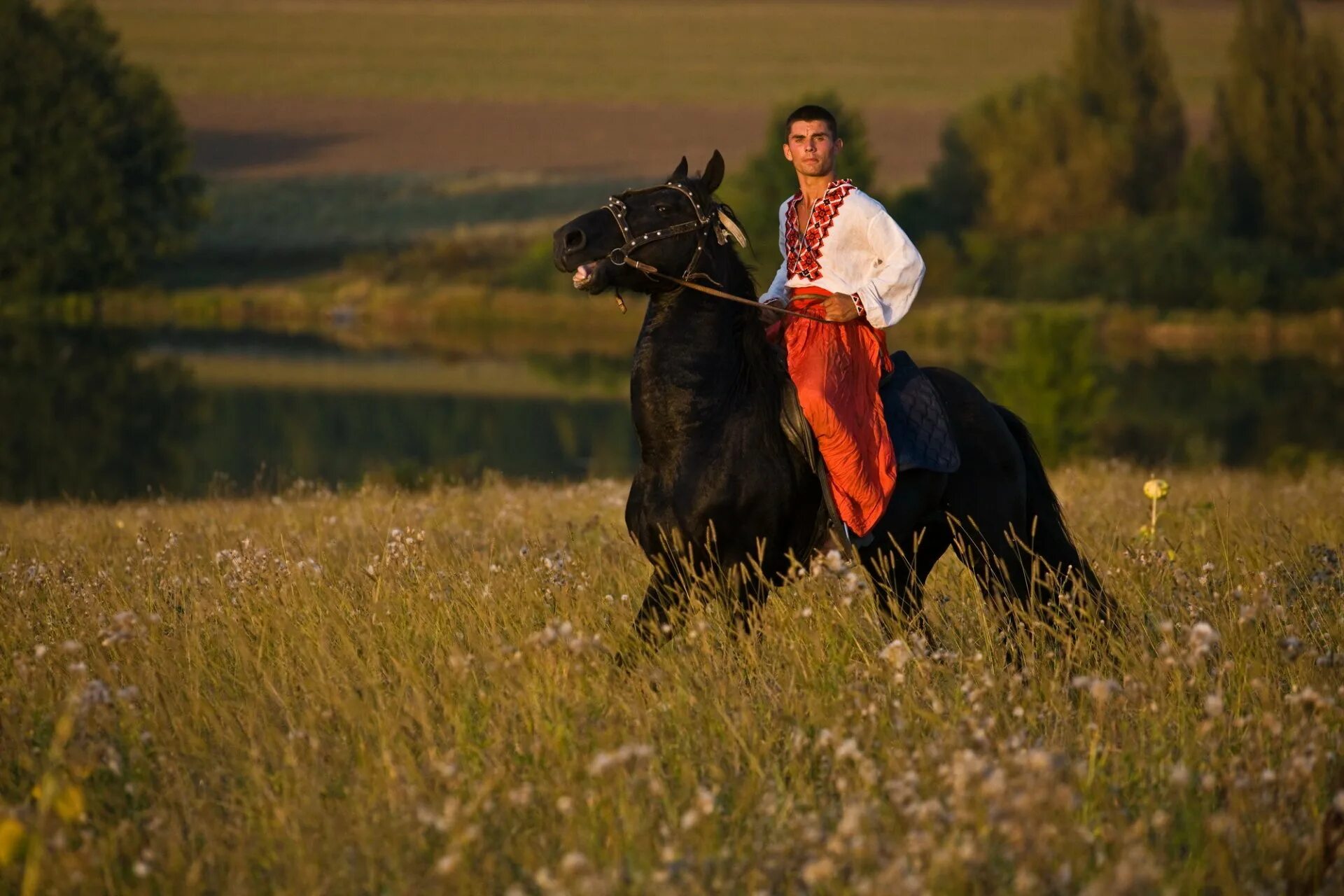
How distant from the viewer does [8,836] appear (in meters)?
3.84

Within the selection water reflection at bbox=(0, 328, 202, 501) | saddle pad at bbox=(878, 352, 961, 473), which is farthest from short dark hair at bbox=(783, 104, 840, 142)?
water reflection at bbox=(0, 328, 202, 501)

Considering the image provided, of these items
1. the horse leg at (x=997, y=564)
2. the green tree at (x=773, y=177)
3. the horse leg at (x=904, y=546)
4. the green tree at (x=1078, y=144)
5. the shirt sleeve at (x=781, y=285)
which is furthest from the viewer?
the green tree at (x=1078, y=144)

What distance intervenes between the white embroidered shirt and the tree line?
60416mm

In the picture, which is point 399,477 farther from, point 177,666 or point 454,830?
point 454,830

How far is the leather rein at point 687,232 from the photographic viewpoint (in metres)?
6.38

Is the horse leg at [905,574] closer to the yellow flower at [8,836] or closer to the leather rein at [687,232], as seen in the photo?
the leather rein at [687,232]

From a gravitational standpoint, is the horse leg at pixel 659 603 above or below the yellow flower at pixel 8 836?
below

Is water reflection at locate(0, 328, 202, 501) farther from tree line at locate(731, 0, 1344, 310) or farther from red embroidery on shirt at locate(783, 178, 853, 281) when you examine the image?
tree line at locate(731, 0, 1344, 310)

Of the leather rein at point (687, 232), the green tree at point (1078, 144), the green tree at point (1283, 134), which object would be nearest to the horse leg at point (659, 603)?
the leather rein at point (687, 232)

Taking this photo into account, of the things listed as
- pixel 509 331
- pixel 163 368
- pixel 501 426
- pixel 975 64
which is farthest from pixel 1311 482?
pixel 975 64

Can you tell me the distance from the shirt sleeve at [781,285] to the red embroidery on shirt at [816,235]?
60mm

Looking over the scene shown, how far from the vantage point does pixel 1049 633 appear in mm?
7133

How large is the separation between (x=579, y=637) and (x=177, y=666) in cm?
205

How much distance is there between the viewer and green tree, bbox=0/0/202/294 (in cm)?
6638
